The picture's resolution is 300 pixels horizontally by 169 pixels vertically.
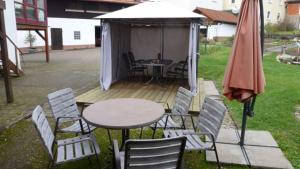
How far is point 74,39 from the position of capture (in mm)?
25109

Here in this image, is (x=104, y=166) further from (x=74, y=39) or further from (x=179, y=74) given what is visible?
(x=74, y=39)

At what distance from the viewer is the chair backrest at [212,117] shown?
10.4ft

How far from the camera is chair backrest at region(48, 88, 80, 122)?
382cm

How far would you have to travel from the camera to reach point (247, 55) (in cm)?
324

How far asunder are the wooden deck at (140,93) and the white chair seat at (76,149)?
294 centimetres

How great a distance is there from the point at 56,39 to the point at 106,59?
17.6 m

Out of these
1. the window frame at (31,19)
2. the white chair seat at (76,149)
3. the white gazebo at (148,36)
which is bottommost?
the white chair seat at (76,149)

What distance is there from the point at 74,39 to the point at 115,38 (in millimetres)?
17848

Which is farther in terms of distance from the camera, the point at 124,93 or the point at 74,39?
the point at 74,39

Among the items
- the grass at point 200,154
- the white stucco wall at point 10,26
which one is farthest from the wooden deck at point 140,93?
the white stucco wall at point 10,26

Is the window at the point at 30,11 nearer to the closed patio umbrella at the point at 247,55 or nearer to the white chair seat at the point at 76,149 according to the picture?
the white chair seat at the point at 76,149

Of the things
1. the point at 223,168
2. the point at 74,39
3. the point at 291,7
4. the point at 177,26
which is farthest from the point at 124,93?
the point at 291,7

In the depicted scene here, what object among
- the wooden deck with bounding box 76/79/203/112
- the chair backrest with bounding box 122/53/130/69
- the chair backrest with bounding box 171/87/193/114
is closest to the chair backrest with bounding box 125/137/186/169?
the chair backrest with bounding box 171/87/193/114

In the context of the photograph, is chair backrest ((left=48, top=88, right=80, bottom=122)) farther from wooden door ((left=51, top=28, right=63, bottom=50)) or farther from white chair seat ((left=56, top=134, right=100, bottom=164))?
wooden door ((left=51, top=28, right=63, bottom=50))
